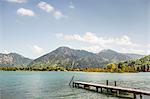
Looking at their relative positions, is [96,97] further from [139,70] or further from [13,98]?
[139,70]

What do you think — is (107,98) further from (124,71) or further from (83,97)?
(124,71)

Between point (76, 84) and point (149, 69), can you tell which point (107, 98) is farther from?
point (149, 69)

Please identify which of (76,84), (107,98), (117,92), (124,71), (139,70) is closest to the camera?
(107,98)

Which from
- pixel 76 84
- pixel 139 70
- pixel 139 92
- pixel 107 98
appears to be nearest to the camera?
pixel 139 92

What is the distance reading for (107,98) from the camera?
2655cm

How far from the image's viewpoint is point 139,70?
14025 centimetres

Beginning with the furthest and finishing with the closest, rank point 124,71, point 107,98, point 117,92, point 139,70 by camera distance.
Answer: point 139,70, point 124,71, point 117,92, point 107,98

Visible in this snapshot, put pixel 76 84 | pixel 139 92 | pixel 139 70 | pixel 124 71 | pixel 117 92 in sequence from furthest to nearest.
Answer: pixel 139 70 < pixel 124 71 < pixel 76 84 < pixel 117 92 < pixel 139 92

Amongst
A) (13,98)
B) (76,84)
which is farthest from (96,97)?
(76,84)

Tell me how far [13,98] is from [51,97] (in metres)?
4.05

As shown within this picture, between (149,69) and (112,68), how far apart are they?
93.3 feet

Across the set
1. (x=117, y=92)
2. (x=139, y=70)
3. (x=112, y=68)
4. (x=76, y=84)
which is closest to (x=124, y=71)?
(x=112, y=68)

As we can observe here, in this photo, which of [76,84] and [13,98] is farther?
[76,84]

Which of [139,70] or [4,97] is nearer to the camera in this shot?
[4,97]
